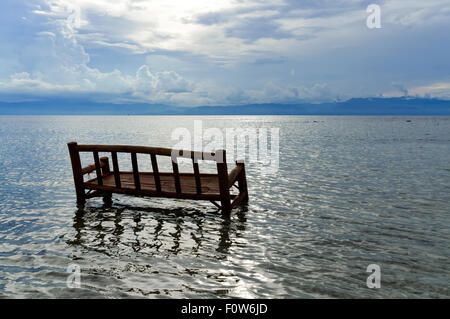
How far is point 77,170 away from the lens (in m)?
13.4

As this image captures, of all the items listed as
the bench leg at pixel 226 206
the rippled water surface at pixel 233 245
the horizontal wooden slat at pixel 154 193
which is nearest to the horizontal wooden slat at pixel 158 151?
the horizontal wooden slat at pixel 154 193

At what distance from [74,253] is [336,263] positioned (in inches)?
265

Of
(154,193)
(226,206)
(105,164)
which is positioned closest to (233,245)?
(226,206)

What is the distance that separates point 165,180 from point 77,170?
11.7ft

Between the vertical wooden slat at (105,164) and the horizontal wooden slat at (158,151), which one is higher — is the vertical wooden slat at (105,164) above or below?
below

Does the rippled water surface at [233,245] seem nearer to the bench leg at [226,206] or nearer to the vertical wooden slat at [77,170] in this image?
the bench leg at [226,206]

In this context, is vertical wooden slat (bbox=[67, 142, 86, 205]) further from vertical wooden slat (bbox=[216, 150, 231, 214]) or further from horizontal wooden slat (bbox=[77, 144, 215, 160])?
vertical wooden slat (bbox=[216, 150, 231, 214])

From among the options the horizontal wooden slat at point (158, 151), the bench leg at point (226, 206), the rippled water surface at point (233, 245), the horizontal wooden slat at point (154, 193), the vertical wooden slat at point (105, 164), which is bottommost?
the rippled water surface at point (233, 245)

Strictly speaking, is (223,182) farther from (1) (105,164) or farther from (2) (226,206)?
(1) (105,164)

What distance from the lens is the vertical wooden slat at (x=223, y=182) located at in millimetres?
11078

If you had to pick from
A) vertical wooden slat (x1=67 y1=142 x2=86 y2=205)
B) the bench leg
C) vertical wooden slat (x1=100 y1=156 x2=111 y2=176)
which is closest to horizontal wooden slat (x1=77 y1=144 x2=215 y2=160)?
vertical wooden slat (x1=67 y1=142 x2=86 y2=205)

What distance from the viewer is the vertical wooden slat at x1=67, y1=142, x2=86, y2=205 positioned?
13259mm
